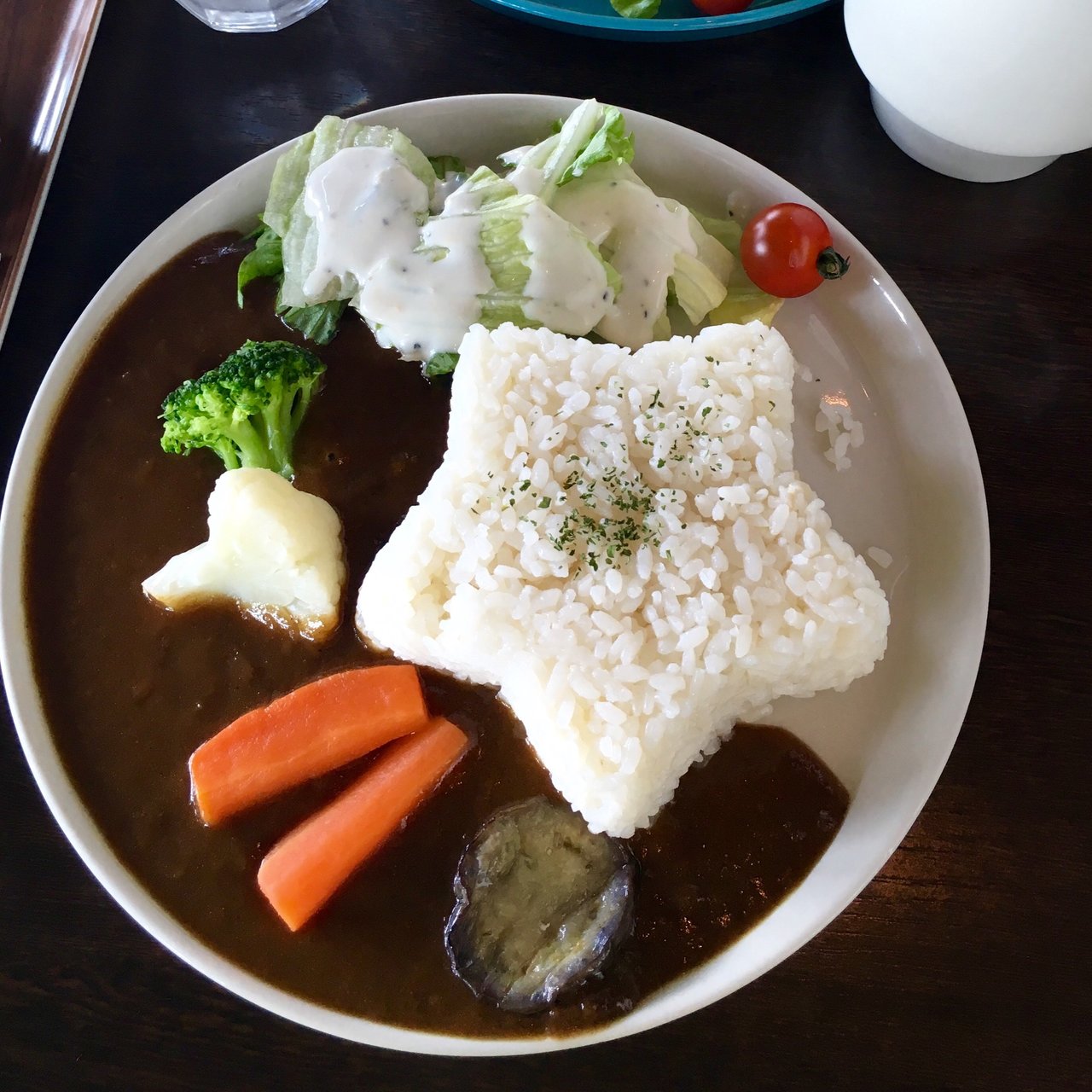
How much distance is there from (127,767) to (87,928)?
1.42ft

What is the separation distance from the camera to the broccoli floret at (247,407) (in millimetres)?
1949

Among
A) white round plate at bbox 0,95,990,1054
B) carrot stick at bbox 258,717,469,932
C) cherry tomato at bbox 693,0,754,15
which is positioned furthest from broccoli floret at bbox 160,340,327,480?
cherry tomato at bbox 693,0,754,15

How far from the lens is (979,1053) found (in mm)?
2047

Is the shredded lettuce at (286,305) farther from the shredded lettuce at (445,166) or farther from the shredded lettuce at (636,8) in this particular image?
the shredded lettuce at (636,8)

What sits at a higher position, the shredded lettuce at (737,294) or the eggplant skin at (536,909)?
the shredded lettuce at (737,294)

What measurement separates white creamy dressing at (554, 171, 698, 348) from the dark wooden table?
525mm

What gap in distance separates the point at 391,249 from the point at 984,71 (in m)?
1.39

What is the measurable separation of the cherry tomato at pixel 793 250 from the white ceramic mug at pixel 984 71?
0.40 m

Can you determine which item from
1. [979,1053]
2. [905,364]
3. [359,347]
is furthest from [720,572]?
[979,1053]

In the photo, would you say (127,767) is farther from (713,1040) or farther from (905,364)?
(905,364)

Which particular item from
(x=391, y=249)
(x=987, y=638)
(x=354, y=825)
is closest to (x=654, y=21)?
(x=391, y=249)

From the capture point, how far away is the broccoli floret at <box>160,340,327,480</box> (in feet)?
6.40

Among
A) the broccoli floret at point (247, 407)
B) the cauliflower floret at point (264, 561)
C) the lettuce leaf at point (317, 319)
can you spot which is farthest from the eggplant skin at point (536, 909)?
the lettuce leaf at point (317, 319)

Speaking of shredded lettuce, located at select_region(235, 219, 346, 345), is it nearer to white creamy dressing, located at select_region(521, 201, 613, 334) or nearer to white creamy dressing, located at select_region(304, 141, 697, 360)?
white creamy dressing, located at select_region(304, 141, 697, 360)
